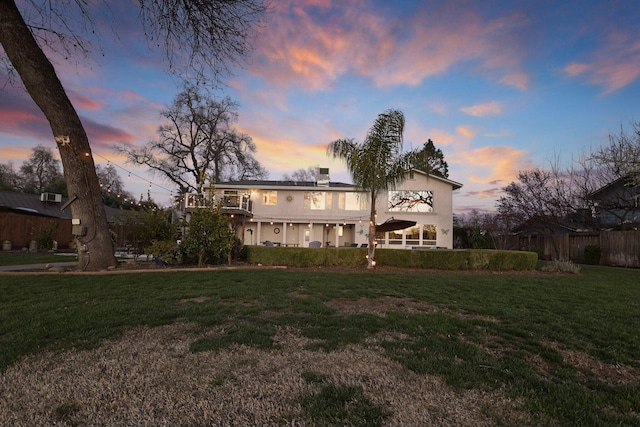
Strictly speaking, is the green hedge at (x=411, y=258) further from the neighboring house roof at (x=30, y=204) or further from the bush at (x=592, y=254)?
the neighboring house roof at (x=30, y=204)

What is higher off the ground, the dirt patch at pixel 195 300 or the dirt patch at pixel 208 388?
the dirt patch at pixel 208 388

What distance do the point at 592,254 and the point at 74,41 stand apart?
2363 cm

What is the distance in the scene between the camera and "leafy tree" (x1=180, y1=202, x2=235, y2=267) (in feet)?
35.4

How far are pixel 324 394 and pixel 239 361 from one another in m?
1.01

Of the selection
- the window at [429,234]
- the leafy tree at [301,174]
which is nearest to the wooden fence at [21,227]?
the window at [429,234]

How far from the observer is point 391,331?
13.0ft

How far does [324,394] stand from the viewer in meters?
2.30

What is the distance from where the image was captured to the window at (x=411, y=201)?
21.9 m

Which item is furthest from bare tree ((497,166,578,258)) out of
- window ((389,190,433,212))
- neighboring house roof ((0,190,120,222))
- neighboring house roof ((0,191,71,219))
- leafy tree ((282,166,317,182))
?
leafy tree ((282,166,317,182))

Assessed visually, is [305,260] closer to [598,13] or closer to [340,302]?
[340,302]

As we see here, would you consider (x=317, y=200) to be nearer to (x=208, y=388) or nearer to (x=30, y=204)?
(x=208, y=388)

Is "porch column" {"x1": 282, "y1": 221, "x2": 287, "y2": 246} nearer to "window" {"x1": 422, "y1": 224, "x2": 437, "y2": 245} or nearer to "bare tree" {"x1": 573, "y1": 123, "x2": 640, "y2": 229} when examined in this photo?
"window" {"x1": 422, "y1": 224, "x2": 437, "y2": 245}

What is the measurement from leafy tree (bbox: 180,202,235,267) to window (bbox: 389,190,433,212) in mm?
13982

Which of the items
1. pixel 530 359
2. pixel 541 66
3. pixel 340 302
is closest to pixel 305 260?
pixel 340 302
